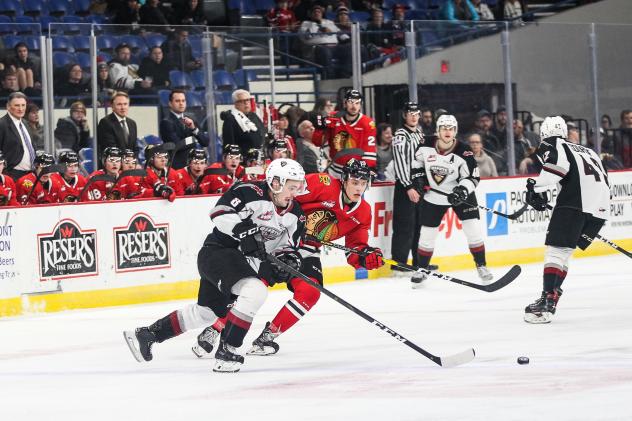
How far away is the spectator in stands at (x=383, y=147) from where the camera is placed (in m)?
11.3

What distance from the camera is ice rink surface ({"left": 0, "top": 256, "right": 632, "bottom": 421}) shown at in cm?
507

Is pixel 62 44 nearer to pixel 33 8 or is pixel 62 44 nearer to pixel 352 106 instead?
pixel 352 106

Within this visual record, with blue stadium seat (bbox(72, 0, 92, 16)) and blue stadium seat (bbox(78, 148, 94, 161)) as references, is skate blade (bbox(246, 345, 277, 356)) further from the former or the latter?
blue stadium seat (bbox(72, 0, 92, 16))

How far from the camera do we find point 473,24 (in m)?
11.7

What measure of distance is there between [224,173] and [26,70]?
5.61ft

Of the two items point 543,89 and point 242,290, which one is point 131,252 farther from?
point 543,89

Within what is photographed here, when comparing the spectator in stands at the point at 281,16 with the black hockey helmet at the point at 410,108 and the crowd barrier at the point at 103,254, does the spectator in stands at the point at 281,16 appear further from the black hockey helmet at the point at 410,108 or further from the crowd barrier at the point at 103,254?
the crowd barrier at the point at 103,254

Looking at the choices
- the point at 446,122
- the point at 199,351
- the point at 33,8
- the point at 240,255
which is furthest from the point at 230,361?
the point at 33,8

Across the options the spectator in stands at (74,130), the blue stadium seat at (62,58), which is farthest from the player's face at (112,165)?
the blue stadium seat at (62,58)

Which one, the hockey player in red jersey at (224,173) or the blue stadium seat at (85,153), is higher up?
the blue stadium seat at (85,153)

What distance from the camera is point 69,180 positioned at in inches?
A: 372

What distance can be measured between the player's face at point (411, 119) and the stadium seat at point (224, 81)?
148 centimetres

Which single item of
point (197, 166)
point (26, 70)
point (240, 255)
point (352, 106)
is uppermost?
point (26, 70)

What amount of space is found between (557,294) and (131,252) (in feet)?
10.5
